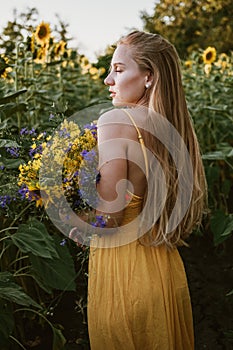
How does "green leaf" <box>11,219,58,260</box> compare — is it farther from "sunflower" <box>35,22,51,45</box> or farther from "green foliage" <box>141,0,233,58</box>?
"green foliage" <box>141,0,233,58</box>

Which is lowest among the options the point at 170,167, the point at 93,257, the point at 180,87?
the point at 93,257

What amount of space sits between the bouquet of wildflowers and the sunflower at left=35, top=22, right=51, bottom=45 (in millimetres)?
2110

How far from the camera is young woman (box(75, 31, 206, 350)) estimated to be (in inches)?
63.4

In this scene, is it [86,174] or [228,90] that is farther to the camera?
[228,90]

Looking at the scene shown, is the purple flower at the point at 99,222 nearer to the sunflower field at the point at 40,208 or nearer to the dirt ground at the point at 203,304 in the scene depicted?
the sunflower field at the point at 40,208

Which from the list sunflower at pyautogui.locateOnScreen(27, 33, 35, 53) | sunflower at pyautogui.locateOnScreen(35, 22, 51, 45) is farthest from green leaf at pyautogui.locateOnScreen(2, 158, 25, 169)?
sunflower at pyautogui.locateOnScreen(35, 22, 51, 45)

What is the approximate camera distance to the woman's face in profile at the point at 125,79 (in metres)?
1.64

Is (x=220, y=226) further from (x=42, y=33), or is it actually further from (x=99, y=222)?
(x=42, y=33)

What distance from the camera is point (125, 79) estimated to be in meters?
1.65

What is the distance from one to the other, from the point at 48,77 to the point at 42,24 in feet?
3.92

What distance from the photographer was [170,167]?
1709mm

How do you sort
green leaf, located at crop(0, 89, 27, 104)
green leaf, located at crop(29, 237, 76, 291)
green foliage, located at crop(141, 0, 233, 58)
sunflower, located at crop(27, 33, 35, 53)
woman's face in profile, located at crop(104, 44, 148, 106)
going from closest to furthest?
woman's face in profile, located at crop(104, 44, 148, 106) → green leaf, located at crop(29, 237, 76, 291) → green leaf, located at crop(0, 89, 27, 104) → sunflower, located at crop(27, 33, 35, 53) → green foliage, located at crop(141, 0, 233, 58)

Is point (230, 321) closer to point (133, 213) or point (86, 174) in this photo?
point (133, 213)

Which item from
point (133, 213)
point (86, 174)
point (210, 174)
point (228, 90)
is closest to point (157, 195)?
point (133, 213)
